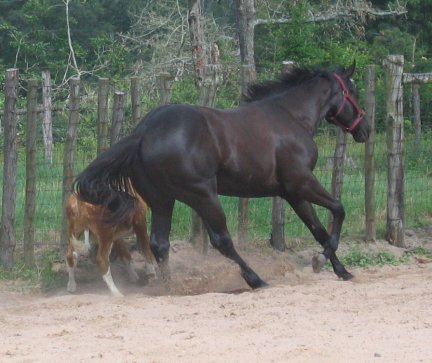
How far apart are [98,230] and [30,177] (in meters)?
1.37

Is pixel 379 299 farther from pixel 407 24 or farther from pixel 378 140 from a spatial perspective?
pixel 407 24

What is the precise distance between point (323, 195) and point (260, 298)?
5.13 ft

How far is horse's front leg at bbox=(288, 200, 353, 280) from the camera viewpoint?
9359 millimetres

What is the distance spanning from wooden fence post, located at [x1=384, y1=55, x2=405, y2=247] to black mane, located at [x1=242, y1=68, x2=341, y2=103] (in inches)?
53.4

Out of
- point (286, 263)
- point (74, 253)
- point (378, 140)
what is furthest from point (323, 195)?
point (378, 140)

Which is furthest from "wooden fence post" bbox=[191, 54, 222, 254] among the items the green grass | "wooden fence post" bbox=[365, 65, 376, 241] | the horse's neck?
"wooden fence post" bbox=[365, 65, 376, 241]

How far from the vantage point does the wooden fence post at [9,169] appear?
386 inches

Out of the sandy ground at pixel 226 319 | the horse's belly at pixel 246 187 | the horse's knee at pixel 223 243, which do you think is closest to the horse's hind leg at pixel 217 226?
the horse's knee at pixel 223 243

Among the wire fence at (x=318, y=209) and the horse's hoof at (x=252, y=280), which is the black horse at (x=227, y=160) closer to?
the horse's hoof at (x=252, y=280)

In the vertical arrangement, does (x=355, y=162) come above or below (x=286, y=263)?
above

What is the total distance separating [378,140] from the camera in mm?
13172

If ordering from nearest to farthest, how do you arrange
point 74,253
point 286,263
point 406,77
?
1. point 74,253
2. point 286,263
3. point 406,77

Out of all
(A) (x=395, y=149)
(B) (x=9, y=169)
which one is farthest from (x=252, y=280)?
(A) (x=395, y=149)

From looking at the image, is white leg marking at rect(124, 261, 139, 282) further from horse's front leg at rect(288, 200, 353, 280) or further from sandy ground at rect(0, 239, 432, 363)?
horse's front leg at rect(288, 200, 353, 280)
